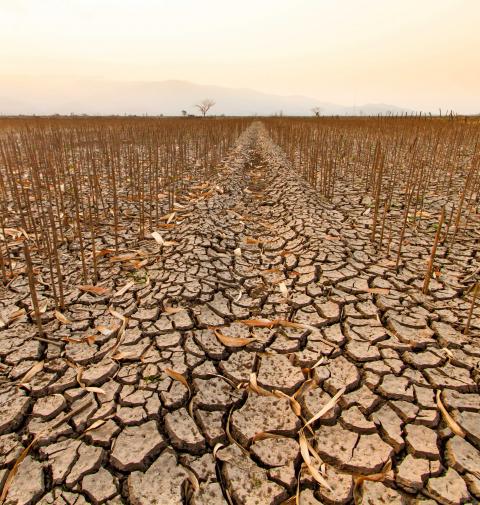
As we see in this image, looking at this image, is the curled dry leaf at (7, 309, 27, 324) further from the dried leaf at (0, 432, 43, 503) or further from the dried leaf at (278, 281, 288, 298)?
the dried leaf at (278, 281, 288, 298)

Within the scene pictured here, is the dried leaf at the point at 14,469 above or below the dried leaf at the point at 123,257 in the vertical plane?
below

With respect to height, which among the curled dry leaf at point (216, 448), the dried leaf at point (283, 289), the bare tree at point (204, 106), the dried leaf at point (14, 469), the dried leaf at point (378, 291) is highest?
the bare tree at point (204, 106)

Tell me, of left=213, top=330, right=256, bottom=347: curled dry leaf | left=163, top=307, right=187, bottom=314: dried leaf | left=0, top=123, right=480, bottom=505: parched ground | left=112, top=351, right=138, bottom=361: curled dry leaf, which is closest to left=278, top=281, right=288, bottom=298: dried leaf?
left=0, top=123, right=480, bottom=505: parched ground

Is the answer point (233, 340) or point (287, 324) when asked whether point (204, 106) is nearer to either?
point (287, 324)

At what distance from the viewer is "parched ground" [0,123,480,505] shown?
1.50m

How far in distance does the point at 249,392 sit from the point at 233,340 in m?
0.47

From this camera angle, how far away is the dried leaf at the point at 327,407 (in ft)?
5.90

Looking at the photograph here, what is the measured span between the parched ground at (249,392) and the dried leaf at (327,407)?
1 cm

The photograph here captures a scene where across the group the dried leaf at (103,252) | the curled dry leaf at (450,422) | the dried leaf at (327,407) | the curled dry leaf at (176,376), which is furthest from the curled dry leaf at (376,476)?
the dried leaf at (103,252)

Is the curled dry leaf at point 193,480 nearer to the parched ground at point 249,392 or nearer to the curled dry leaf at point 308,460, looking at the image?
the parched ground at point 249,392

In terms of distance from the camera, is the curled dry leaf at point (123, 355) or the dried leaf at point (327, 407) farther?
the curled dry leaf at point (123, 355)

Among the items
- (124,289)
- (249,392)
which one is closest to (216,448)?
(249,392)

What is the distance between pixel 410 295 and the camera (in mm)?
2855

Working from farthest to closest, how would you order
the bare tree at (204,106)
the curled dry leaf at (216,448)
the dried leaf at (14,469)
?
the bare tree at (204,106)
the curled dry leaf at (216,448)
the dried leaf at (14,469)
